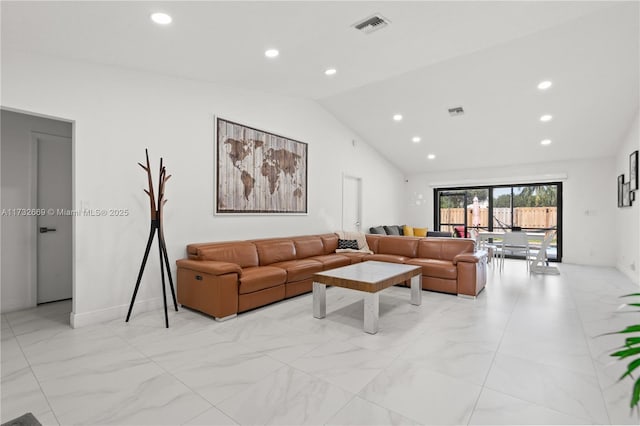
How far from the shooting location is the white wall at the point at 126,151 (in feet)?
10.4

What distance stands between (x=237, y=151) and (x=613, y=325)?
16.3 feet

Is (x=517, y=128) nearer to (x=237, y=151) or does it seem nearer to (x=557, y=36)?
(x=557, y=36)

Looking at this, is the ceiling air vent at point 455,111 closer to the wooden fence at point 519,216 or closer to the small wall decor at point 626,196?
the small wall decor at point 626,196

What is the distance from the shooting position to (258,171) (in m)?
5.10

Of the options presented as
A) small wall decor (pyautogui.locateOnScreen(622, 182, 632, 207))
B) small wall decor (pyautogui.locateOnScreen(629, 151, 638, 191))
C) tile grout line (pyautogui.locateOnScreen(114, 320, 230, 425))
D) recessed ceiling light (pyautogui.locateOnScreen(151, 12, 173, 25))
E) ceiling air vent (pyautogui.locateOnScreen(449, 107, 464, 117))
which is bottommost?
tile grout line (pyautogui.locateOnScreen(114, 320, 230, 425))

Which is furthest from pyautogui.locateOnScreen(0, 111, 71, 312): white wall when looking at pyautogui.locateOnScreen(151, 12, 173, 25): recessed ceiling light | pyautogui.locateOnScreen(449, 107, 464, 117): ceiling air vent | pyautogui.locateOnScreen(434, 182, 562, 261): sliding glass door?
pyautogui.locateOnScreen(434, 182, 562, 261): sliding glass door

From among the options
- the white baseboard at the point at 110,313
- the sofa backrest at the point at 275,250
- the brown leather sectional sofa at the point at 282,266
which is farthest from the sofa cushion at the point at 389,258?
the white baseboard at the point at 110,313

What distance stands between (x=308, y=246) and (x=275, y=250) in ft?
2.59

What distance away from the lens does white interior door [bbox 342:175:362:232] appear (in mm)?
7148

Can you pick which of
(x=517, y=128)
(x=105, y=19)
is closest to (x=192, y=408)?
(x=105, y=19)

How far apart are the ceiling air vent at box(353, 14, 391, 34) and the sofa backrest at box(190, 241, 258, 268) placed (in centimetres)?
303

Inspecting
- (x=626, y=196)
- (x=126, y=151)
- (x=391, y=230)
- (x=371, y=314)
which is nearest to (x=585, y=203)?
(x=626, y=196)

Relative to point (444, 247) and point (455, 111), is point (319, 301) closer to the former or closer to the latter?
point (444, 247)

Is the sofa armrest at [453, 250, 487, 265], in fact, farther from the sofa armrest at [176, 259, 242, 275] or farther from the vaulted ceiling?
the sofa armrest at [176, 259, 242, 275]
